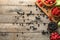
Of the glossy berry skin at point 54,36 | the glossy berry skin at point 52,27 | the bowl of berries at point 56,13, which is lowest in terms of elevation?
the glossy berry skin at point 54,36

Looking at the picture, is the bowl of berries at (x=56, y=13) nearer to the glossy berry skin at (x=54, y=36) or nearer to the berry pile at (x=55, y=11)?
the berry pile at (x=55, y=11)

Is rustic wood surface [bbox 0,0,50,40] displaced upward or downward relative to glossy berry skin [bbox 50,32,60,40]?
upward

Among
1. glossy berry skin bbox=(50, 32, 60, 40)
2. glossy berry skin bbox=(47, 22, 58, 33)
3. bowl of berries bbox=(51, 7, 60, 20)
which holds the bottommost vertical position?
glossy berry skin bbox=(50, 32, 60, 40)

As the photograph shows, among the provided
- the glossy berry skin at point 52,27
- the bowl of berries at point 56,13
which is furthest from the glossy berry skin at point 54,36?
the bowl of berries at point 56,13

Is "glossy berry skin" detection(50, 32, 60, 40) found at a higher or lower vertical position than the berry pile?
lower

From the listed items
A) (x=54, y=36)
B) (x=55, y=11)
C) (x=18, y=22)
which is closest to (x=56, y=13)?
(x=55, y=11)

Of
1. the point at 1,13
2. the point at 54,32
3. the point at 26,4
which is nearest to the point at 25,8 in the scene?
the point at 26,4

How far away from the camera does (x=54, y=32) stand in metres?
1.83

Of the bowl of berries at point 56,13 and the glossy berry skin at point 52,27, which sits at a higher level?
the bowl of berries at point 56,13

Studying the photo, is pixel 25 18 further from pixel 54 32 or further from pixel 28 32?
pixel 54 32

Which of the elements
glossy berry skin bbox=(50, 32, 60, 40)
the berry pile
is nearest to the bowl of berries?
the berry pile

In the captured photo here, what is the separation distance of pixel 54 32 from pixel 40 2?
30cm

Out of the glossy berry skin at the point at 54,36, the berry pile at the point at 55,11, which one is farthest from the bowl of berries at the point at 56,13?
the glossy berry skin at the point at 54,36

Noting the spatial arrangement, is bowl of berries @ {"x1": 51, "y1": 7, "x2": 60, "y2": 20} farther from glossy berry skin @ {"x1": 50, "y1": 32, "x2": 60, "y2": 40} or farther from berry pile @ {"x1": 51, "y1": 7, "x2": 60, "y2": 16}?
glossy berry skin @ {"x1": 50, "y1": 32, "x2": 60, "y2": 40}
